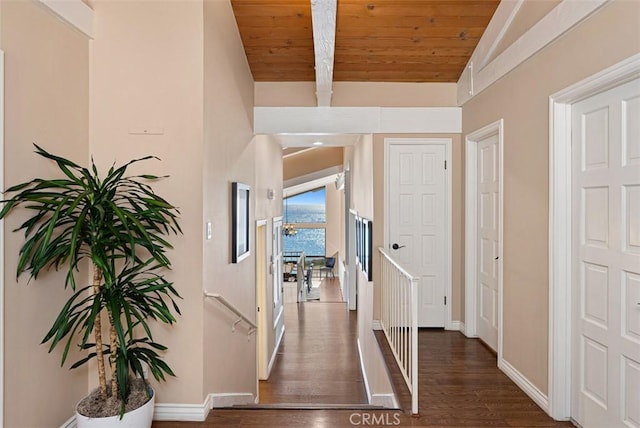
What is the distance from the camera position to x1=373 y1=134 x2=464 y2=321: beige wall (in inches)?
175

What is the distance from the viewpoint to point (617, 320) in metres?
2.21

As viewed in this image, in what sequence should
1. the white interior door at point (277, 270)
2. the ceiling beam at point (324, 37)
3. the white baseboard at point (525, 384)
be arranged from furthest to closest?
1. the white interior door at point (277, 270)
2. the white baseboard at point (525, 384)
3. the ceiling beam at point (324, 37)

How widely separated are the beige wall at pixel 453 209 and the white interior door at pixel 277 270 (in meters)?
2.25

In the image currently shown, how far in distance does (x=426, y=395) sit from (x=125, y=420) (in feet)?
6.63

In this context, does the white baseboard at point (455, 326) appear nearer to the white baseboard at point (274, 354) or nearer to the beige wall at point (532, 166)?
the beige wall at point (532, 166)

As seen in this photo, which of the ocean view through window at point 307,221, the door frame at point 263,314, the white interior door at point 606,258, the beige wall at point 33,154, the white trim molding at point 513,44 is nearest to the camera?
the beige wall at point 33,154

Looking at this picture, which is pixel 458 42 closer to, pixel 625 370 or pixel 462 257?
pixel 462 257

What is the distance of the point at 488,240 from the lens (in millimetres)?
3908

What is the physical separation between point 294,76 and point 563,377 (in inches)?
143

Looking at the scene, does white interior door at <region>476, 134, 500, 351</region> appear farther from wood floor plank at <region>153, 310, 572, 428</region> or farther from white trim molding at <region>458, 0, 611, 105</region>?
white trim molding at <region>458, 0, 611, 105</region>

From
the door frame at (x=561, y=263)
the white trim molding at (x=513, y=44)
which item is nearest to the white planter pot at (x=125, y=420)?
the door frame at (x=561, y=263)

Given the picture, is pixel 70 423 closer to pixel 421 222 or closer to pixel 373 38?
pixel 421 222

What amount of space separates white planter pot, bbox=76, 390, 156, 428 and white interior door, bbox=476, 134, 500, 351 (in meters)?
2.99

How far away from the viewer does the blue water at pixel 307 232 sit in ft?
49.3
